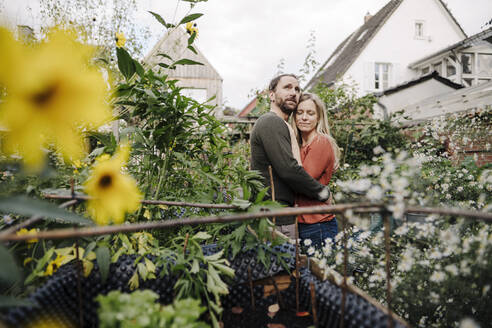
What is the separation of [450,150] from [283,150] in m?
2.64

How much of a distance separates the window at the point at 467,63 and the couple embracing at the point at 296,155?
11697 mm

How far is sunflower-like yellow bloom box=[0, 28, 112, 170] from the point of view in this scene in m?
0.28

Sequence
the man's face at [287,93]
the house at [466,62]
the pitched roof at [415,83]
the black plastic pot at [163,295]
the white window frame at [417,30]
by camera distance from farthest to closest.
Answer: the white window frame at [417,30]
the house at [466,62]
the pitched roof at [415,83]
the man's face at [287,93]
the black plastic pot at [163,295]

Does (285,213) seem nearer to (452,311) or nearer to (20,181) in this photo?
(452,311)

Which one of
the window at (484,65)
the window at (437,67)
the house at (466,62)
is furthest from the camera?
the window at (437,67)

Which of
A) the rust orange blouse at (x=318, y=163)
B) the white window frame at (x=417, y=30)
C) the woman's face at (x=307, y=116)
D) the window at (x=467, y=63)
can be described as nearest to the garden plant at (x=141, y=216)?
the rust orange blouse at (x=318, y=163)

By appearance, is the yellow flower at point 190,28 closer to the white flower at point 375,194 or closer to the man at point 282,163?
the man at point 282,163

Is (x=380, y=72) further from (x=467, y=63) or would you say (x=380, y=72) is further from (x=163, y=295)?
(x=163, y=295)

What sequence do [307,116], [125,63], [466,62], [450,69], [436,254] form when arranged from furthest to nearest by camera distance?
[450,69]
[466,62]
[307,116]
[125,63]
[436,254]

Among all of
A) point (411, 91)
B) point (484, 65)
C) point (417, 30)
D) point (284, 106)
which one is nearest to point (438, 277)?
point (284, 106)

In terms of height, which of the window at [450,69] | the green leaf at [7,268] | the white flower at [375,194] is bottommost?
the green leaf at [7,268]

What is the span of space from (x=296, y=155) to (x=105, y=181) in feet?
4.05

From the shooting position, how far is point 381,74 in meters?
11.5

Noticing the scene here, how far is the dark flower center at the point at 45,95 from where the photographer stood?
30 centimetres
